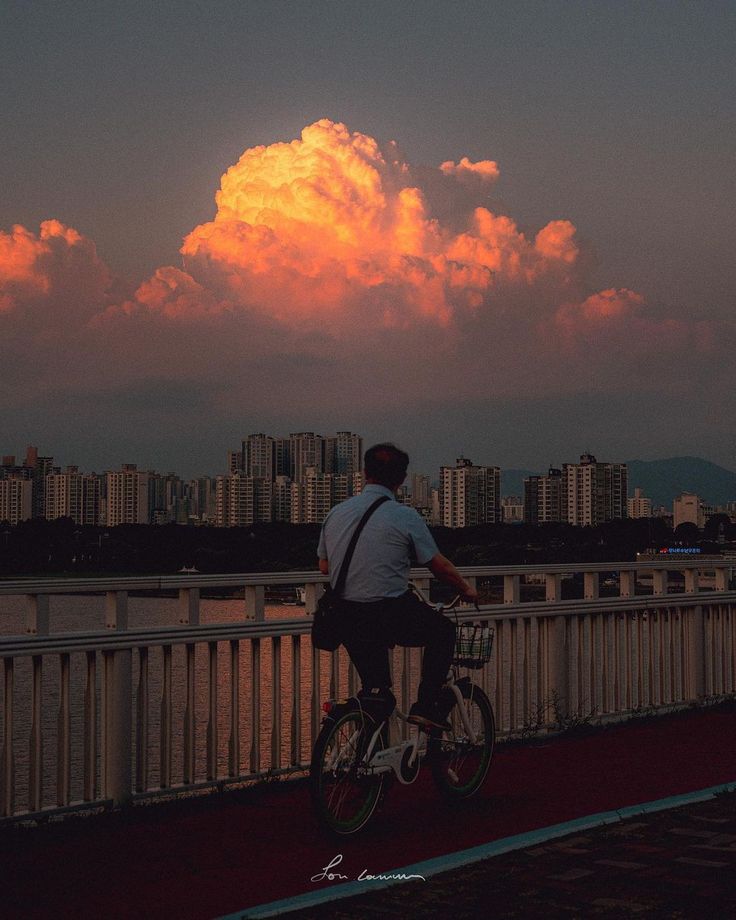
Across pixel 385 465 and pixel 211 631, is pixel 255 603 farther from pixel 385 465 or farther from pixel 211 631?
pixel 385 465

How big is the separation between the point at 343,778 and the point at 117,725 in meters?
1.34

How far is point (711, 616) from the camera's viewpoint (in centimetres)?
1202

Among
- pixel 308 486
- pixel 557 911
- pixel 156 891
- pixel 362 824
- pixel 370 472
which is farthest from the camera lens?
pixel 308 486

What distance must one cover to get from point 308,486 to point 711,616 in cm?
18464

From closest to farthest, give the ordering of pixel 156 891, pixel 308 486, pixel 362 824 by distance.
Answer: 1. pixel 156 891
2. pixel 362 824
3. pixel 308 486

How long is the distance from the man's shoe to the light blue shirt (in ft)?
2.28

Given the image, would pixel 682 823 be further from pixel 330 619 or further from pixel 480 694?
pixel 330 619

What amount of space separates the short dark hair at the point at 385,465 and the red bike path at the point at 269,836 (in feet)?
5.70

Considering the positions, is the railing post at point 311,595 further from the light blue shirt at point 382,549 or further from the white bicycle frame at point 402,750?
the light blue shirt at point 382,549

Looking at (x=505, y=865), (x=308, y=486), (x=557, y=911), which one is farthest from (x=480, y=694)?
(x=308, y=486)

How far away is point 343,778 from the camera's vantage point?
621 centimetres

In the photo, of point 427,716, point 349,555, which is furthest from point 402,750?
point 349,555

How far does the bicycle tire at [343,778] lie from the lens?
19.7 feet
